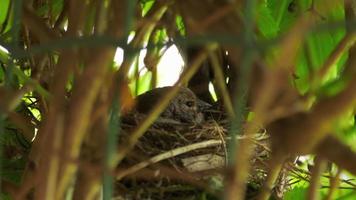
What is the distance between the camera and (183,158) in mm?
928

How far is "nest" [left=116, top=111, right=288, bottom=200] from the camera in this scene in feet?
2.78

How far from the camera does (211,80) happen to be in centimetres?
117

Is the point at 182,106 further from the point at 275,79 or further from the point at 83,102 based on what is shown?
the point at 275,79

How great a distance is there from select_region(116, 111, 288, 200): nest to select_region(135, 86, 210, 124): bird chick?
39 millimetres

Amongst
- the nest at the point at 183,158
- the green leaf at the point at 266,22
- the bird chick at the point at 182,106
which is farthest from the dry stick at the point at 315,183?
the bird chick at the point at 182,106

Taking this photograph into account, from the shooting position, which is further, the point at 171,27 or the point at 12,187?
the point at 12,187

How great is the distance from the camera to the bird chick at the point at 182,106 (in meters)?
1.12

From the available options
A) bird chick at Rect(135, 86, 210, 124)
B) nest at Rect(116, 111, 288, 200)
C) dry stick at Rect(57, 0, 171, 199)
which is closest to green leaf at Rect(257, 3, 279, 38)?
nest at Rect(116, 111, 288, 200)

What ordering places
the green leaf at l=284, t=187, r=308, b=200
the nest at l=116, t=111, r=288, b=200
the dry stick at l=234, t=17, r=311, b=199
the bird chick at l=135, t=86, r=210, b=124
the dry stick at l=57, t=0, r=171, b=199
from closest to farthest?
the dry stick at l=234, t=17, r=311, b=199 < the dry stick at l=57, t=0, r=171, b=199 < the nest at l=116, t=111, r=288, b=200 < the green leaf at l=284, t=187, r=308, b=200 < the bird chick at l=135, t=86, r=210, b=124

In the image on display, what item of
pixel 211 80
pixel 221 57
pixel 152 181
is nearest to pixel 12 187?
pixel 152 181

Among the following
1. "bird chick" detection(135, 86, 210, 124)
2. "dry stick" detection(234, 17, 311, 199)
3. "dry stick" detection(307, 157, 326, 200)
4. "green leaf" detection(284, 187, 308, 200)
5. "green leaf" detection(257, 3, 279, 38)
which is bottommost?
"dry stick" detection(307, 157, 326, 200)

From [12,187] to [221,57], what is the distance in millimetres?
356

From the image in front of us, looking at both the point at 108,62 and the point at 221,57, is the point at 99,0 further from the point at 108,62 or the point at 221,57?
the point at 221,57

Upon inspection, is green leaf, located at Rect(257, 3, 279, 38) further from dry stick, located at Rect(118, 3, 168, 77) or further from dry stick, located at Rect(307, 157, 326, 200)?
dry stick, located at Rect(307, 157, 326, 200)
